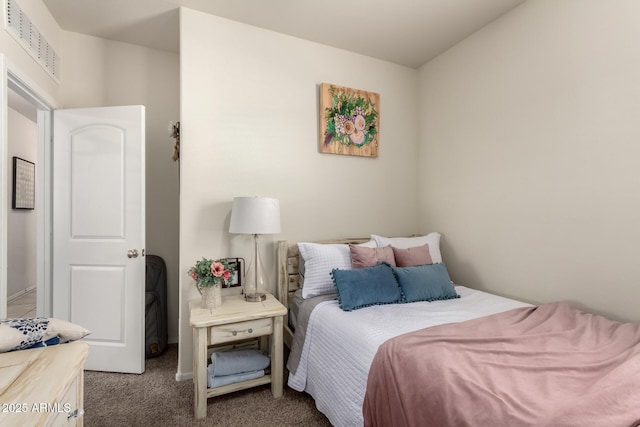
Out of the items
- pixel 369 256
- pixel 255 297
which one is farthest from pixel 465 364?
pixel 255 297

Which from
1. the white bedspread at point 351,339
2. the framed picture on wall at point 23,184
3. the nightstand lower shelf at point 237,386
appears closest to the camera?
the white bedspread at point 351,339

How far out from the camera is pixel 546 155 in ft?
6.93

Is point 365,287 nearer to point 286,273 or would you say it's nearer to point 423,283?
point 423,283

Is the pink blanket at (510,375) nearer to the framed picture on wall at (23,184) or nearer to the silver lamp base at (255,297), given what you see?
the silver lamp base at (255,297)

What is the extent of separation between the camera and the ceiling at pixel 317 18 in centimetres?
224

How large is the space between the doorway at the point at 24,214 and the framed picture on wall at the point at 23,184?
0.05 metres

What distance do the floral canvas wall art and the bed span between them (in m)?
1.44

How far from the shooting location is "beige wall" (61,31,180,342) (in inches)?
104

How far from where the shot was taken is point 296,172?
8.75 feet

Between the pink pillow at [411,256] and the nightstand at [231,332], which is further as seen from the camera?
the pink pillow at [411,256]

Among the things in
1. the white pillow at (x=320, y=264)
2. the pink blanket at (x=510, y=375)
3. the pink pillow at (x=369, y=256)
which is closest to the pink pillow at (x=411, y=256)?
the pink pillow at (x=369, y=256)

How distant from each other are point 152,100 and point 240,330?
226 cm

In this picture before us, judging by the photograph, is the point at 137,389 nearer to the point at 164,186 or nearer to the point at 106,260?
the point at 106,260

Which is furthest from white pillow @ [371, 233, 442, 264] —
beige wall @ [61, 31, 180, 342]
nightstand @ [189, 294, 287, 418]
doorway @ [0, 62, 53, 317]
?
doorway @ [0, 62, 53, 317]
